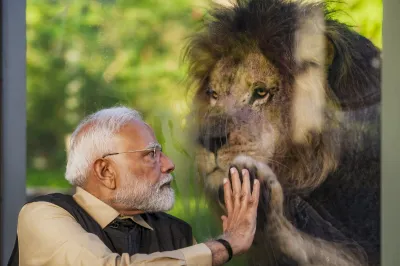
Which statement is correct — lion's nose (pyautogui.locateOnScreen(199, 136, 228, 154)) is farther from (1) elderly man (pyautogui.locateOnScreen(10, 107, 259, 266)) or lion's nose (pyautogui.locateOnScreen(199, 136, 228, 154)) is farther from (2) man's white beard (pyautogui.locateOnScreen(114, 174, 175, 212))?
(2) man's white beard (pyautogui.locateOnScreen(114, 174, 175, 212))

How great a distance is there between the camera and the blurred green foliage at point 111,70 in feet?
16.1

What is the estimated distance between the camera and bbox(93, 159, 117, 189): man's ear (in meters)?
3.38

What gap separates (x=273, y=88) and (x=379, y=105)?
578 mm

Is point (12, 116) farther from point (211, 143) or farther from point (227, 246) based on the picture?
point (227, 246)

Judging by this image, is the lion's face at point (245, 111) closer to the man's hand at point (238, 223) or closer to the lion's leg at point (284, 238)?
the lion's leg at point (284, 238)

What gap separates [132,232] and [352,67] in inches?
75.9

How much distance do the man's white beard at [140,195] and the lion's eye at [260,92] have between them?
1612 millimetres

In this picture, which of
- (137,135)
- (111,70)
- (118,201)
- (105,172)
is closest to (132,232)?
(118,201)

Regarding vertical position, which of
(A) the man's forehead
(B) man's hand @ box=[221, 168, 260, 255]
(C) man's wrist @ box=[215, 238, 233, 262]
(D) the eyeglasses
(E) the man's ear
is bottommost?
(C) man's wrist @ box=[215, 238, 233, 262]

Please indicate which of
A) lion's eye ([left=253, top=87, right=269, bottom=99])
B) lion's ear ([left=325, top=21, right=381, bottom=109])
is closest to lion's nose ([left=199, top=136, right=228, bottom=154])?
lion's eye ([left=253, top=87, right=269, bottom=99])

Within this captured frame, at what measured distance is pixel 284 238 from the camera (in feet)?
16.1

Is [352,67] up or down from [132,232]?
up

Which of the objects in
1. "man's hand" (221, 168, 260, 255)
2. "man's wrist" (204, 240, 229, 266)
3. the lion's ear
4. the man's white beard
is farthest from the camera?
the lion's ear

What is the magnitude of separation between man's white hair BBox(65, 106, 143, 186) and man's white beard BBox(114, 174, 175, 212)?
0.14 m
